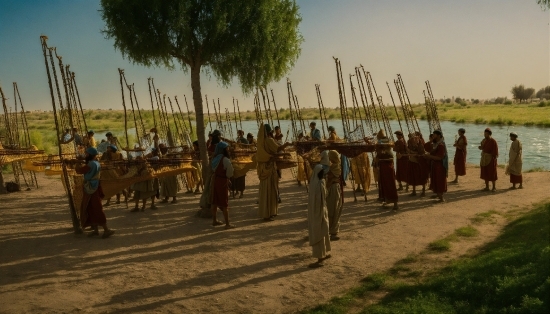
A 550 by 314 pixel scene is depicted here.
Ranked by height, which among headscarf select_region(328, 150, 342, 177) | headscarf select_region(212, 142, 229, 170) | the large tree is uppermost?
the large tree

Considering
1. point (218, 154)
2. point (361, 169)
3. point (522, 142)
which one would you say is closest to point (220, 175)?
point (218, 154)

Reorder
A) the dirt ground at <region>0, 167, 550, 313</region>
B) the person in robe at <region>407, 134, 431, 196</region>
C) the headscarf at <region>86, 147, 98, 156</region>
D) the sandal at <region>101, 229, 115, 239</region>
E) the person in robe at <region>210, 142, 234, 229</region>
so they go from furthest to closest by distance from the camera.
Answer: the person in robe at <region>407, 134, 431, 196</region> → the person in robe at <region>210, 142, 234, 229</region> → the sandal at <region>101, 229, 115, 239</region> → the headscarf at <region>86, 147, 98, 156</region> → the dirt ground at <region>0, 167, 550, 313</region>

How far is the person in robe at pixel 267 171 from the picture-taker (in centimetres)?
1017

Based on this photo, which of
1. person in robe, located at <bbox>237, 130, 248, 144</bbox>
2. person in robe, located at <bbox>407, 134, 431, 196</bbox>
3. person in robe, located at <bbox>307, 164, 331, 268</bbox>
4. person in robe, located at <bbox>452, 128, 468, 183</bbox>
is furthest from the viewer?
person in robe, located at <bbox>237, 130, 248, 144</bbox>

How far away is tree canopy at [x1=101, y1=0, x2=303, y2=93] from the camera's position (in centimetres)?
1059

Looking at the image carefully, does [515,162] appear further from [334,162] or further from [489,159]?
[334,162]

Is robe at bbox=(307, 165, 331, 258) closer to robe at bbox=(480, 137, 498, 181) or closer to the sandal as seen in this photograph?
the sandal

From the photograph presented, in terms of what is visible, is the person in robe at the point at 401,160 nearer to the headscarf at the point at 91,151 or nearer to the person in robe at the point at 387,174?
the person in robe at the point at 387,174

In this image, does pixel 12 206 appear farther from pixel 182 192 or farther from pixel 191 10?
pixel 191 10

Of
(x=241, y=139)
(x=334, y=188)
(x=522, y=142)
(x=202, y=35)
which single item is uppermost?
(x=202, y=35)

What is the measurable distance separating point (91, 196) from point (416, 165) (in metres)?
8.50

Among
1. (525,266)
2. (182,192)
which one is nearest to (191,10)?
(182,192)

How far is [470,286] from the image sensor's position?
19.7ft

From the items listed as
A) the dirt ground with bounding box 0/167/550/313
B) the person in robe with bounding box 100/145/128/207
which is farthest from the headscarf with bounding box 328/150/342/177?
the person in robe with bounding box 100/145/128/207
